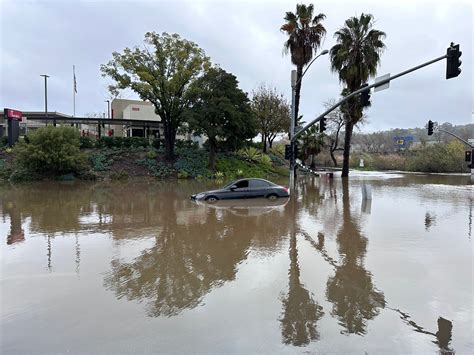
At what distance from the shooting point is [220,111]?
105ft

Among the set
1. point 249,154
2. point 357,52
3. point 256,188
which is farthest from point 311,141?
point 256,188

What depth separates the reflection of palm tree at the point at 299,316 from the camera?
4.89 m

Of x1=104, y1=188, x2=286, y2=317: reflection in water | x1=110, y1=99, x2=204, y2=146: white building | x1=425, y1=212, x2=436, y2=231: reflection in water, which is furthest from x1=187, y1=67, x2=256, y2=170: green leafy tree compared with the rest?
x1=425, y1=212, x2=436, y2=231: reflection in water

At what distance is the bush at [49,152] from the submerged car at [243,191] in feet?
52.3

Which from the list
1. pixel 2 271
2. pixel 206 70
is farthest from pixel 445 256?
pixel 206 70

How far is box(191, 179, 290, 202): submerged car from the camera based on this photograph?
18078 millimetres

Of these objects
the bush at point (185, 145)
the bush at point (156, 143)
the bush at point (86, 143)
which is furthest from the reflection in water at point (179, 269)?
the bush at point (185, 145)

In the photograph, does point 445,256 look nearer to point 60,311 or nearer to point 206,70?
point 60,311

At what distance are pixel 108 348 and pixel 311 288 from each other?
3.75m

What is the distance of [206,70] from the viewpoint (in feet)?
112

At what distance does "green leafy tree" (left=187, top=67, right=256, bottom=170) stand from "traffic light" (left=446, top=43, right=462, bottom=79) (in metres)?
20.5

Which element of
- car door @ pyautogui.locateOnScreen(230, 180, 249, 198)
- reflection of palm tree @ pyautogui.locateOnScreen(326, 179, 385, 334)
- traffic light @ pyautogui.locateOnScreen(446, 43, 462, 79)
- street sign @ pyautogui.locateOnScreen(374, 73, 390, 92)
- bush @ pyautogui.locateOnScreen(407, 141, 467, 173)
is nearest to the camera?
reflection of palm tree @ pyautogui.locateOnScreen(326, 179, 385, 334)

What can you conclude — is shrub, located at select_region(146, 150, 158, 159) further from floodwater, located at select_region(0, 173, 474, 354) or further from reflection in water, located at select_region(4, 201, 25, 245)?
floodwater, located at select_region(0, 173, 474, 354)

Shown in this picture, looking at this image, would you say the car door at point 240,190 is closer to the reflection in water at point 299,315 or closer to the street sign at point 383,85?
the street sign at point 383,85
